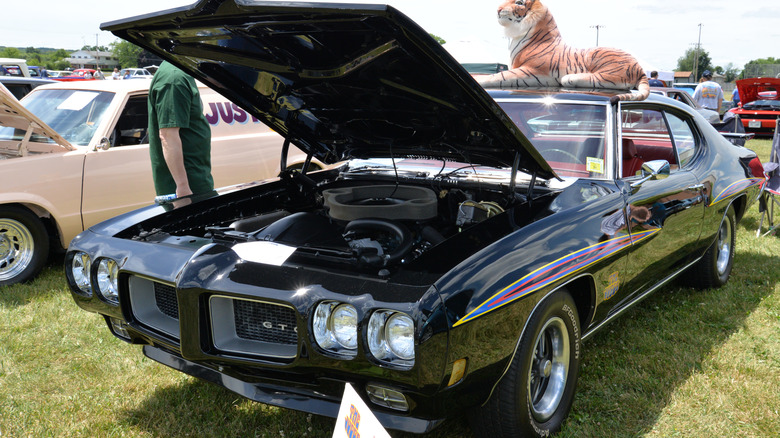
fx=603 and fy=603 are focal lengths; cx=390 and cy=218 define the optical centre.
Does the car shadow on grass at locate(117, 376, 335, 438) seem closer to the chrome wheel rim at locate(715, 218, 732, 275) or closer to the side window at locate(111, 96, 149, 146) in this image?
the side window at locate(111, 96, 149, 146)

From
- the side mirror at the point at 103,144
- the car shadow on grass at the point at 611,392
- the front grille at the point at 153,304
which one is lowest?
the car shadow on grass at the point at 611,392

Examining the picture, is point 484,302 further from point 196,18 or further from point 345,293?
point 196,18

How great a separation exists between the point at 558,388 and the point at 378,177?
65.0 inches

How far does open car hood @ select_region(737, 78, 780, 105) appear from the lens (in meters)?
14.0

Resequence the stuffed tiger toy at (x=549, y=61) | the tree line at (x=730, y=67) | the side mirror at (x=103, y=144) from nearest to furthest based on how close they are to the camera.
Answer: the stuffed tiger toy at (x=549, y=61) → the side mirror at (x=103, y=144) → the tree line at (x=730, y=67)

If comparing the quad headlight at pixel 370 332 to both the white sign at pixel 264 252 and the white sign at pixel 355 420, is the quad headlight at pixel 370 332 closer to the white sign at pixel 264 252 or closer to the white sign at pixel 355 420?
the white sign at pixel 355 420

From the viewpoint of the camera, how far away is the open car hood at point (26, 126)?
4.39 metres

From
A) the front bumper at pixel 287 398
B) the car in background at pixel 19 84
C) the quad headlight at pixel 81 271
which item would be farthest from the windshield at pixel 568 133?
the car in background at pixel 19 84

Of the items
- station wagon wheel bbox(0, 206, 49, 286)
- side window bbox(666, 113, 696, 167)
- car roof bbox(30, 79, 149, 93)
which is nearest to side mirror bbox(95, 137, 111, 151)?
car roof bbox(30, 79, 149, 93)

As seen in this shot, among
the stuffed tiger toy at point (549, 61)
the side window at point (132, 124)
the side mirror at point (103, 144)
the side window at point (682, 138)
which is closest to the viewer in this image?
the stuffed tiger toy at point (549, 61)

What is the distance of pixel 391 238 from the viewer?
2.75 meters

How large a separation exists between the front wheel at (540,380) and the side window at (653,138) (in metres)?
1.20

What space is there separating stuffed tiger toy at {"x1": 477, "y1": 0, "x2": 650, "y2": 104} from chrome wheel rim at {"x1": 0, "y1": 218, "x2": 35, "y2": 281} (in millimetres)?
3667

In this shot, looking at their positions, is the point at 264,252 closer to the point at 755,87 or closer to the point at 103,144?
the point at 103,144
